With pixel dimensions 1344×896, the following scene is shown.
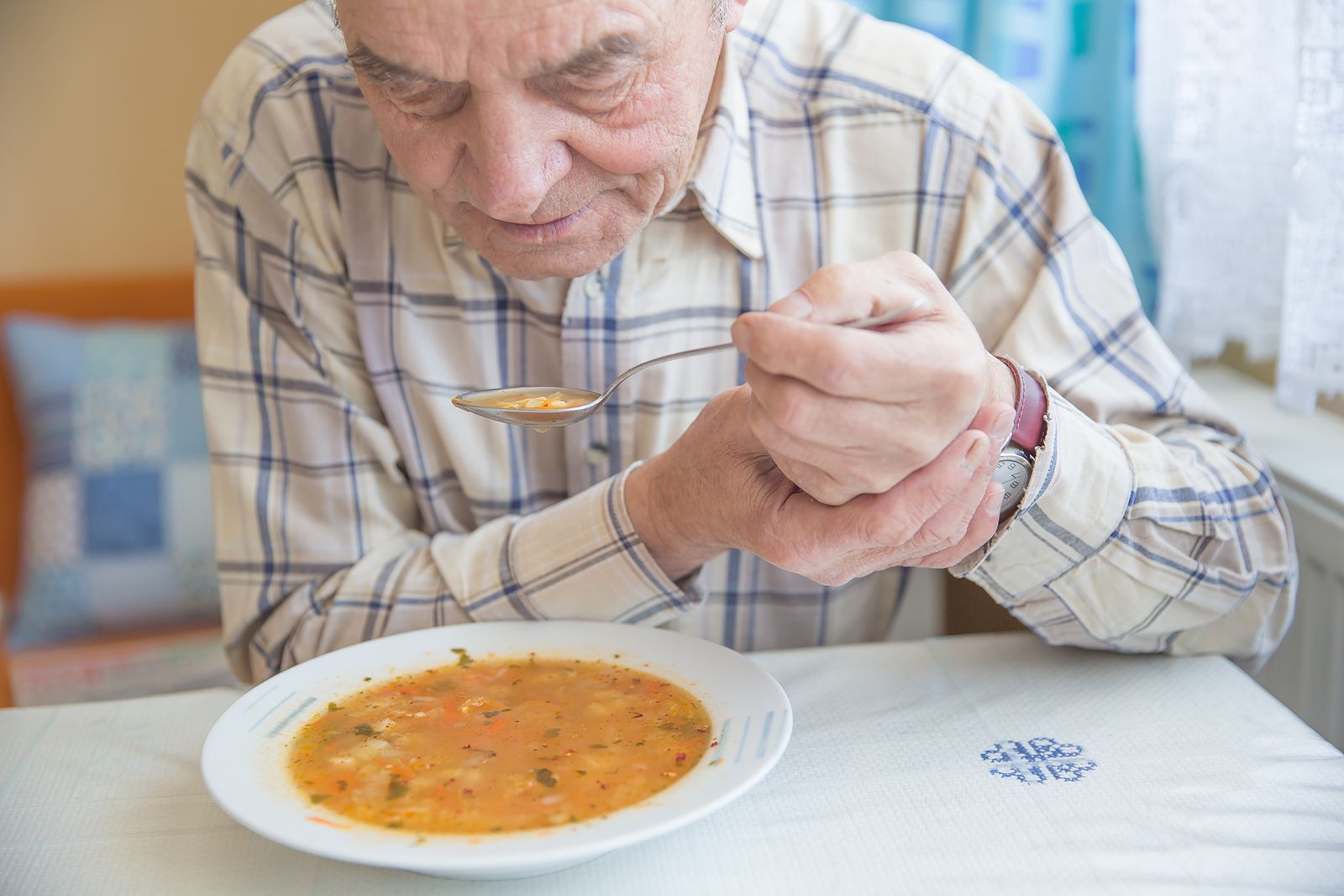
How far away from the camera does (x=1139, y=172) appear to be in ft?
6.74

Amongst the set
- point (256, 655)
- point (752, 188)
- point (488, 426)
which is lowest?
point (256, 655)

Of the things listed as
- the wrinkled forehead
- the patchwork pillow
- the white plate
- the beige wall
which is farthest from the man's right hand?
the beige wall

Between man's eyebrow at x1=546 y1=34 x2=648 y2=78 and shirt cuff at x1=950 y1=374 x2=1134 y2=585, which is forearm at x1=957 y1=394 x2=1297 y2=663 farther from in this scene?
man's eyebrow at x1=546 y1=34 x2=648 y2=78

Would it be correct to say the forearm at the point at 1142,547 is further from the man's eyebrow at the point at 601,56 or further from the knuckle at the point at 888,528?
the man's eyebrow at the point at 601,56

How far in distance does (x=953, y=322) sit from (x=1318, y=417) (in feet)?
3.87

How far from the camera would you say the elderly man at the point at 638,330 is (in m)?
1.04

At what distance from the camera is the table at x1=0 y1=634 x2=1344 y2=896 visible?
849 mm

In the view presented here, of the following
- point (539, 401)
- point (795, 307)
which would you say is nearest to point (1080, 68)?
point (539, 401)

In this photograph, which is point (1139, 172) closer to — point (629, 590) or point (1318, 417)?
point (1318, 417)

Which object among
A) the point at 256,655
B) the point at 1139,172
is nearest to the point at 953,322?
the point at 256,655

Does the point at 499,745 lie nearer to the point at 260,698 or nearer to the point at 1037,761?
the point at 260,698

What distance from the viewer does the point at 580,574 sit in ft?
3.95

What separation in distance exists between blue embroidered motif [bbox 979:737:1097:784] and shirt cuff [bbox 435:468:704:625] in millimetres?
356

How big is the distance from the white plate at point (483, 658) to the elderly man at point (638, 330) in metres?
0.10
